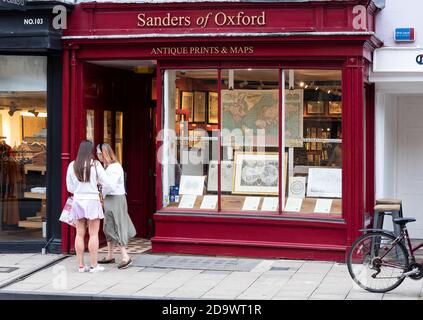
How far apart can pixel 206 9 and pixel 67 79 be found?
Result: 8.03 feet

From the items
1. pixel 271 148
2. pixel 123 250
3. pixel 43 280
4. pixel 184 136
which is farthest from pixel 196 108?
pixel 43 280

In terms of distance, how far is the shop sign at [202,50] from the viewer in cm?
1242

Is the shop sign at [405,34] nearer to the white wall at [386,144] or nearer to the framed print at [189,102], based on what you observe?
the white wall at [386,144]

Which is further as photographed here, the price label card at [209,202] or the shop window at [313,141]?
the price label card at [209,202]

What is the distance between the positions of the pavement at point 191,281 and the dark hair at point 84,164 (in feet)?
4.40

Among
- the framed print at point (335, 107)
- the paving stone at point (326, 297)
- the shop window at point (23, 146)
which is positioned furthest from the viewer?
the shop window at point (23, 146)

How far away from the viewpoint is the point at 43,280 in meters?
11.1

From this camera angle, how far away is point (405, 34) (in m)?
12.5

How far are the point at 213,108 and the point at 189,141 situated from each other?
660mm

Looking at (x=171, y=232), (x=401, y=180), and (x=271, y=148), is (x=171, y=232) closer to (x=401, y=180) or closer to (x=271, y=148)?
(x=271, y=148)

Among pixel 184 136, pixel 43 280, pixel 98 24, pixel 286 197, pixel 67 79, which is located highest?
pixel 98 24

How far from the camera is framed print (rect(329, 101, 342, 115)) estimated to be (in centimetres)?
1224

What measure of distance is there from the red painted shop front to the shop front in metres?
0.27


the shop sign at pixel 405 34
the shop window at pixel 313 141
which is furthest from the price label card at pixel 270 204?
the shop sign at pixel 405 34
